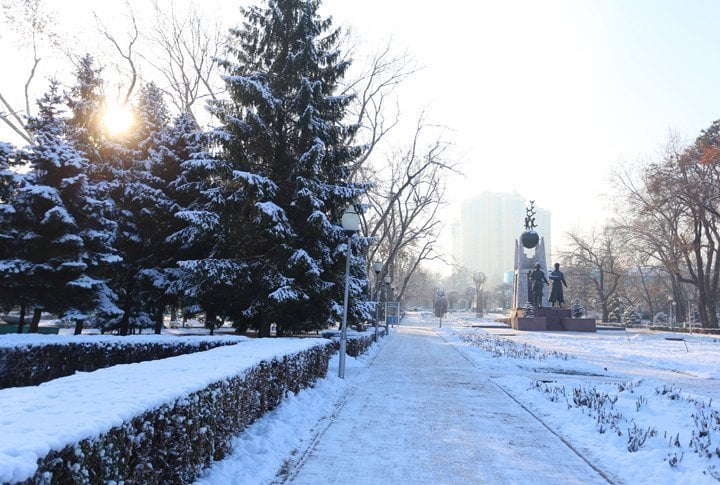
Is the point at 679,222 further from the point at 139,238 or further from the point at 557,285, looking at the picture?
the point at 139,238

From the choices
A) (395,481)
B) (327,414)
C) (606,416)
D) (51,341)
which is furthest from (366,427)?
(51,341)

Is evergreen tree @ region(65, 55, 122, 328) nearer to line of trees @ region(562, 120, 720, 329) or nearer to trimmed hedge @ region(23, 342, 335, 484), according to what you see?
trimmed hedge @ region(23, 342, 335, 484)

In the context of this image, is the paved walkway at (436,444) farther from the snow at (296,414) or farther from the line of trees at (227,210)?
the line of trees at (227,210)

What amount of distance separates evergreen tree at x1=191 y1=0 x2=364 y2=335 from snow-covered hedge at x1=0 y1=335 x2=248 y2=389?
3723mm

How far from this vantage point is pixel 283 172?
1695cm

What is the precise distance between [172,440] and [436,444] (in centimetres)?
347

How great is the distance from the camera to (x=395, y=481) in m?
4.94

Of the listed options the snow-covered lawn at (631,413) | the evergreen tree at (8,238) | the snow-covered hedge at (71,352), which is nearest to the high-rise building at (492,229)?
the snow-covered lawn at (631,413)

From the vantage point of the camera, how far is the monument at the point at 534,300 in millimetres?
38562

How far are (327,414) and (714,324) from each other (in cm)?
4399

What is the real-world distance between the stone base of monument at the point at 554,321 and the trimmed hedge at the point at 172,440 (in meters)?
34.9

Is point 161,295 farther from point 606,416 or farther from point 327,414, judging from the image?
point 606,416

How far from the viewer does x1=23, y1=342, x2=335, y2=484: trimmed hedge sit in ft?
8.90

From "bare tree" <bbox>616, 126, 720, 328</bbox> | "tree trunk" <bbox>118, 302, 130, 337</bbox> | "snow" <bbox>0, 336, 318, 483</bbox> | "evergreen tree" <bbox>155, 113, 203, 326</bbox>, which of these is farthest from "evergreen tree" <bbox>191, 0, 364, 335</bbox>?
"bare tree" <bbox>616, 126, 720, 328</bbox>
